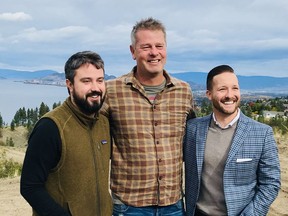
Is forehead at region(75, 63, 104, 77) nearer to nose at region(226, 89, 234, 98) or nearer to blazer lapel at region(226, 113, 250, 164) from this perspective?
nose at region(226, 89, 234, 98)

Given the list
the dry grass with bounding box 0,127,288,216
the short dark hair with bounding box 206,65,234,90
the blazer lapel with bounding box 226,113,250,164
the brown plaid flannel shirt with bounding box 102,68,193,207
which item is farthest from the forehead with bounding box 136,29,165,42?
the dry grass with bounding box 0,127,288,216

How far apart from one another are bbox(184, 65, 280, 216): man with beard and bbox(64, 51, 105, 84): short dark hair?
88 cm

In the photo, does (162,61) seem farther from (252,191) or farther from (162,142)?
(252,191)

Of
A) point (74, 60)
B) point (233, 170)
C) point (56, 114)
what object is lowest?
point (233, 170)

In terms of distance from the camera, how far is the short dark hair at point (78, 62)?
2.51 meters

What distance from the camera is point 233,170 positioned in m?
2.77

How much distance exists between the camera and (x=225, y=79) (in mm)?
2854

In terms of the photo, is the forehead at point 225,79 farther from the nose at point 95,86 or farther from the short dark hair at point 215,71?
the nose at point 95,86

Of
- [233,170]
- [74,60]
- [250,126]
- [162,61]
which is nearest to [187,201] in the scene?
[233,170]

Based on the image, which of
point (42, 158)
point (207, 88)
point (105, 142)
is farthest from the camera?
point (207, 88)

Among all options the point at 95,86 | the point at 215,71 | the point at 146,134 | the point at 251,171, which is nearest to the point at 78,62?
the point at 95,86

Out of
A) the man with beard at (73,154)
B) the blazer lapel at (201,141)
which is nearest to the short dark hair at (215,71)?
the blazer lapel at (201,141)

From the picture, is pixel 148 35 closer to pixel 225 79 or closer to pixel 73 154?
pixel 225 79

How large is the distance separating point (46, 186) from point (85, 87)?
0.64 meters
